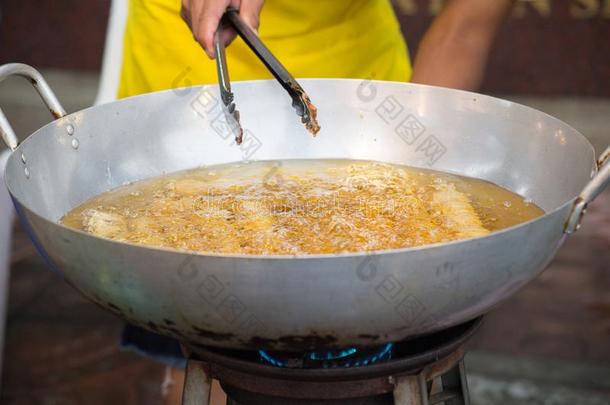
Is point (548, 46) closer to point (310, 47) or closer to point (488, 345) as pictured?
point (488, 345)

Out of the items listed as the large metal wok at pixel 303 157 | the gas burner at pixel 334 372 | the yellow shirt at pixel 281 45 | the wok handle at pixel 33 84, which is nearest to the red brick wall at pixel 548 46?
the yellow shirt at pixel 281 45

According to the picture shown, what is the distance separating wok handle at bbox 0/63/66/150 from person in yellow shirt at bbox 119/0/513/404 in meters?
0.51

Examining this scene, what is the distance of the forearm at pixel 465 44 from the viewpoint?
1956 mm

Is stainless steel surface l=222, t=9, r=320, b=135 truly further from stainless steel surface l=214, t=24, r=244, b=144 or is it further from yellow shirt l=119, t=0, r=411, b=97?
yellow shirt l=119, t=0, r=411, b=97

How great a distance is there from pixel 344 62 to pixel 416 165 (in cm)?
49

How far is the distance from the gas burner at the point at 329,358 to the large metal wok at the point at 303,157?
0.14 m

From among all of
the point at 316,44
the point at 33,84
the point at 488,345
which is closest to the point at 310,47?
the point at 316,44

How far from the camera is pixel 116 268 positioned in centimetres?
101

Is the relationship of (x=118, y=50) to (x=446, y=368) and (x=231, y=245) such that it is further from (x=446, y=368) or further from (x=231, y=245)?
(x=446, y=368)

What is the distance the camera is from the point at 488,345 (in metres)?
2.90

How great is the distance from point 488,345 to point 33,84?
194cm

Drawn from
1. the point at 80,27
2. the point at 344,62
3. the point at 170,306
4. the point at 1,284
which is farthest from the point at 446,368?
the point at 80,27

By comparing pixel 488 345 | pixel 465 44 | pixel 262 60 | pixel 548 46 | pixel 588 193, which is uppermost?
pixel 262 60

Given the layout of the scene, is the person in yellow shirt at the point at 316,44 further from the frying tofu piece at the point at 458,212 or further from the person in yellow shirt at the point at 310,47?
the frying tofu piece at the point at 458,212
